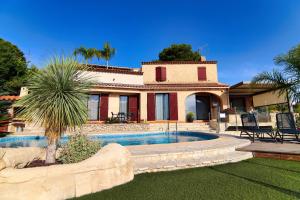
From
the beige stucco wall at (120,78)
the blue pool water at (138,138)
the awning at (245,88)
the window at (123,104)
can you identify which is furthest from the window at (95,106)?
the awning at (245,88)

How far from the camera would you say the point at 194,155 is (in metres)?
4.90

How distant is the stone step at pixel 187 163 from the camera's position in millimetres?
4140

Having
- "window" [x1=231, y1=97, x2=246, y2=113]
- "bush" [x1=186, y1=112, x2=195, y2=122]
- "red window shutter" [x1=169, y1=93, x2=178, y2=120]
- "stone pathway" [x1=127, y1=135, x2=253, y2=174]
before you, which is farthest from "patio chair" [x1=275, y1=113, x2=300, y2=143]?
"window" [x1=231, y1=97, x2=246, y2=113]

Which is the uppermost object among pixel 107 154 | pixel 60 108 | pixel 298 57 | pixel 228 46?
pixel 228 46

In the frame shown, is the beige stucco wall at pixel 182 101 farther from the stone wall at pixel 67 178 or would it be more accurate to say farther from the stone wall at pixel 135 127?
the stone wall at pixel 67 178

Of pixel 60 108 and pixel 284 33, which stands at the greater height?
pixel 284 33

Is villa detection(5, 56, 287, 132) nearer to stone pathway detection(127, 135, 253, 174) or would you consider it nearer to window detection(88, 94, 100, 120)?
window detection(88, 94, 100, 120)

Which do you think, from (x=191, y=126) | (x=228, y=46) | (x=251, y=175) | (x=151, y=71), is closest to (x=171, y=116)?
(x=191, y=126)

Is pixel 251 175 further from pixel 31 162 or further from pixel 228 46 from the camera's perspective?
pixel 228 46

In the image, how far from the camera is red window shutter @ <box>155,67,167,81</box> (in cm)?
2062

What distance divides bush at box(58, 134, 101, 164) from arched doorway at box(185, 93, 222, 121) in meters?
16.1

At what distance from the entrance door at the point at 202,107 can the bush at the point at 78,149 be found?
17.4 m

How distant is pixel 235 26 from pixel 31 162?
2822 cm

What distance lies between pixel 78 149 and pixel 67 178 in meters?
0.97
